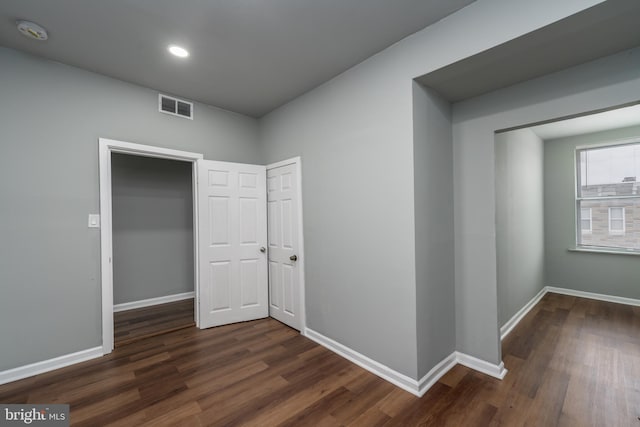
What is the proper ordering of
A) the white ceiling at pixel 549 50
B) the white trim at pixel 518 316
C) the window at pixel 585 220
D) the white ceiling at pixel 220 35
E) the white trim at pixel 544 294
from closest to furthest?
the white ceiling at pixel 549 50 < the white ceiling at pixel 220 35 < the white trim at pixel 518 316 < the white trim at pixel 544 294 < the window at pixel 585 220

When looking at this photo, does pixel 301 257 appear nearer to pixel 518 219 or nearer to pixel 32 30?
pixel 518 219

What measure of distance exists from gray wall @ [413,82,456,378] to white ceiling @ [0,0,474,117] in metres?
0.61

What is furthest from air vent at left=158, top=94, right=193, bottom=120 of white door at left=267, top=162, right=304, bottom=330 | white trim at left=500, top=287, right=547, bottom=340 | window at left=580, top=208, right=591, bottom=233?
window at left=580, top=208, right=591, bottom=233

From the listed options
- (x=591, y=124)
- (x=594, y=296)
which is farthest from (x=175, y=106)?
(x=594, y=296)

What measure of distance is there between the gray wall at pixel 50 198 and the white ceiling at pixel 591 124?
536cm

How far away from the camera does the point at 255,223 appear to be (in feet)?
12.0

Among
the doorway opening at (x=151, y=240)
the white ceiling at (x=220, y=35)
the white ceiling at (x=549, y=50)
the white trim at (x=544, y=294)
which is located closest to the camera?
the white ceiling at (x=549, y=50)

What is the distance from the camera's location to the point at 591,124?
3836 mm

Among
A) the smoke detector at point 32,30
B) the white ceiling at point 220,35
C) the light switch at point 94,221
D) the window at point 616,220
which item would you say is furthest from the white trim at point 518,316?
the smoke detector at point 32,30

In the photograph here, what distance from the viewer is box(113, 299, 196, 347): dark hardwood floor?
124 inches

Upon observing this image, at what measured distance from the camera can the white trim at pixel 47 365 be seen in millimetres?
2252

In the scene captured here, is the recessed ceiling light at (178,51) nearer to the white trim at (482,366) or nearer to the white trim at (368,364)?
the white trim at (368,364)

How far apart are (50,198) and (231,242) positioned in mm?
1787

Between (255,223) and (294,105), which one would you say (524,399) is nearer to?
(255,223)
